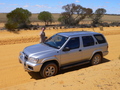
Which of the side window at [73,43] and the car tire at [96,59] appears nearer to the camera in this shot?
the side window at [73,43]

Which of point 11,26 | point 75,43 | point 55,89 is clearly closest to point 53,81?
point 55,89

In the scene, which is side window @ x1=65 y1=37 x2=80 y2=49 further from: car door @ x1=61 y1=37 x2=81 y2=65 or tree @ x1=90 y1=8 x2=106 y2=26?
tree @ x1=90 y1=8 x2=106 y2=26

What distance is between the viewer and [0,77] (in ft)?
19.8

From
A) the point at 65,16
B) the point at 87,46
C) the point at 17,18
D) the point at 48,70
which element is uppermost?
the point at 65,16

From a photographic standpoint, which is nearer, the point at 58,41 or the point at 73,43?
the point at 73,43

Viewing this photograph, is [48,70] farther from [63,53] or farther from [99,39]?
[99,39]

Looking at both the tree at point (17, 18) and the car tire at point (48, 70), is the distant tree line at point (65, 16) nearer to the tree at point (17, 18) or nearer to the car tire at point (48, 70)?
the tree at point (17, 18)

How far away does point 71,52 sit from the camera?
632 cm

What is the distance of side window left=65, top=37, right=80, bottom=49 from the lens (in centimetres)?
635

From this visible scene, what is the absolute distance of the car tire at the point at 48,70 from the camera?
18.5 feet

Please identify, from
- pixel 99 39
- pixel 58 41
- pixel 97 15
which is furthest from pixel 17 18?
pixel 97 15

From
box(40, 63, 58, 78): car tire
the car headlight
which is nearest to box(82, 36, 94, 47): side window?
box(40, 63, 58, 78): car tire

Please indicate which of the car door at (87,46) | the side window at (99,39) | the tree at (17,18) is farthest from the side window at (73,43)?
the tree at (17,18)

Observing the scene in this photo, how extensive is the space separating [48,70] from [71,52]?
53.3 inches
